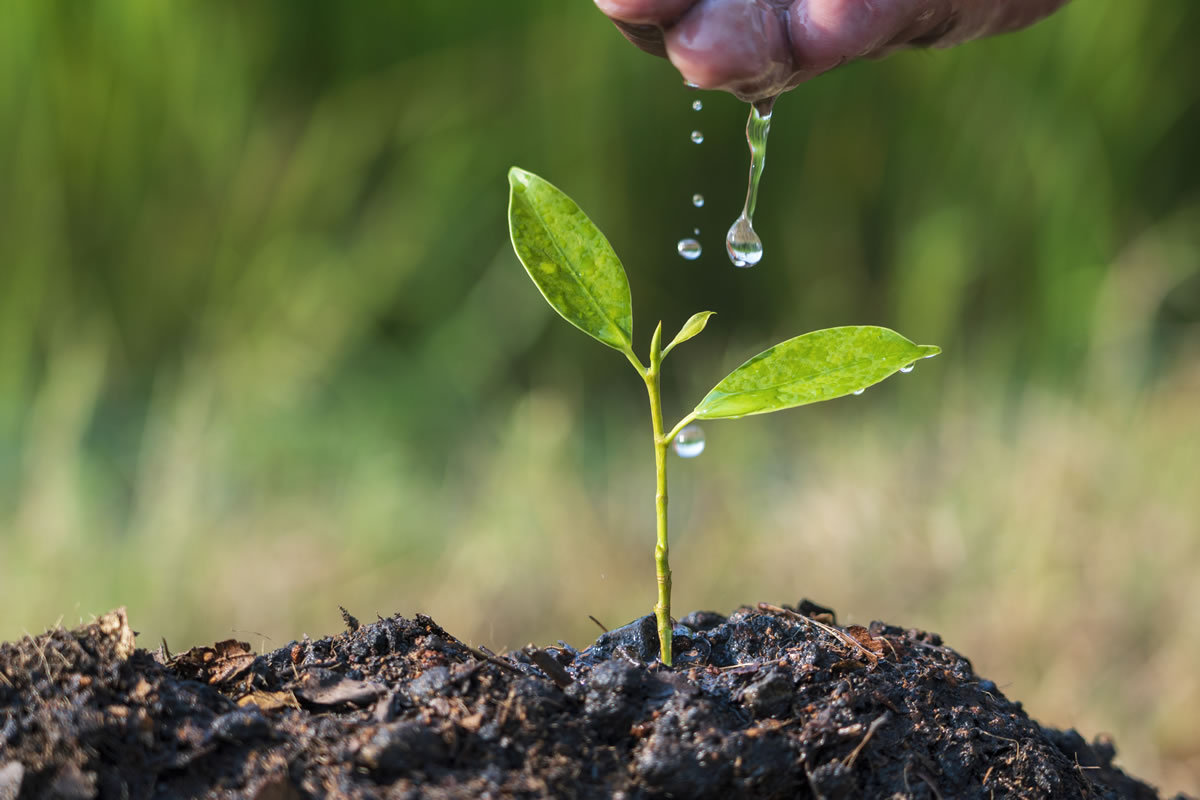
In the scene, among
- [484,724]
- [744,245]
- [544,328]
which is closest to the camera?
[484,724]

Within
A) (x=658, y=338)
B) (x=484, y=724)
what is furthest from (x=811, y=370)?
(x=484, y=724)

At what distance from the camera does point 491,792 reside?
44cm

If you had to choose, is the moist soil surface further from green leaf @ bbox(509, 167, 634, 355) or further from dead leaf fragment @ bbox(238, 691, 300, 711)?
green leaf @ bbox(509, 167, 634, 355)

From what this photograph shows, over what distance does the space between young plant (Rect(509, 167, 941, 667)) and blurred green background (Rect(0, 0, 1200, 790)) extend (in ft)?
3.49

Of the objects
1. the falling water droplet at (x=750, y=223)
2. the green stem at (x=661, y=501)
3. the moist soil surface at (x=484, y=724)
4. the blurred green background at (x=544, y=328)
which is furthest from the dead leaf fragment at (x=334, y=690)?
the blurred green background at (x=544, y=328)

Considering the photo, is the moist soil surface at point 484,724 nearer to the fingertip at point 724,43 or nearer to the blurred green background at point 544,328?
the fingertip at point 724,43

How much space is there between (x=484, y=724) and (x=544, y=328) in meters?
1.86

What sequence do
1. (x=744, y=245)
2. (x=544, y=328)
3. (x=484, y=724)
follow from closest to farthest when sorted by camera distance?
(x=484, y=724) < (x=744, y=245) < (x=544, y=328)

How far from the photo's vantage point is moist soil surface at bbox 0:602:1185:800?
444 mm

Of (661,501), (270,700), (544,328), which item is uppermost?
(544,328)

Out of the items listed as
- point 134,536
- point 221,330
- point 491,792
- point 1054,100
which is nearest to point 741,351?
point 1054,100

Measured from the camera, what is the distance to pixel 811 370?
53cm

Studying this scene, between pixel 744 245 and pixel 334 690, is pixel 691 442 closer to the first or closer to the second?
pixel 744 245

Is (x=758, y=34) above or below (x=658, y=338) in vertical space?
above
